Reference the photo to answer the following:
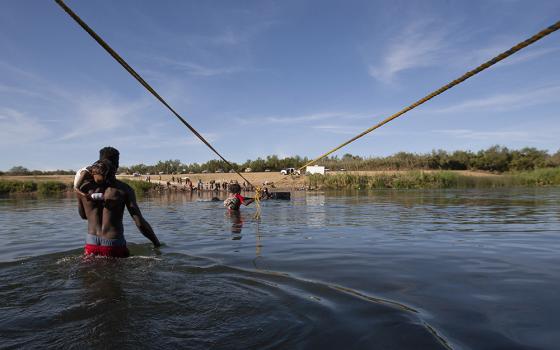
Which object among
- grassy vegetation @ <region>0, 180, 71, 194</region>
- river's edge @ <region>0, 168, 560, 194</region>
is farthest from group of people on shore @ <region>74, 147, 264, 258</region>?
grassy vegetation @ <region>0, 180, 71, 194</region>

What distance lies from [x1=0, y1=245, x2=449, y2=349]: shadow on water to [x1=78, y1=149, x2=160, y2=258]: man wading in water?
21 cm

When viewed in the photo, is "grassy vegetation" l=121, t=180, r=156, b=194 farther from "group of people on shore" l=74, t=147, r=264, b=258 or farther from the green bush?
"group of people on shore" l=74, t=147, r=264, b=258


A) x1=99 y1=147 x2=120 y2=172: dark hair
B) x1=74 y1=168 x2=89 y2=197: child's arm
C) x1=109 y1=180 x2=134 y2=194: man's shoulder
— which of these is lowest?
x1=109 y1=180 x2=134 y2=194: man's shoulder

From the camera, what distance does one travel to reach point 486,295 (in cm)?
514

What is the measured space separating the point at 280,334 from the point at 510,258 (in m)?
5.58

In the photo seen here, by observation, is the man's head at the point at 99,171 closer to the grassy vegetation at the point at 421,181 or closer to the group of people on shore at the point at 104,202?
the group of people on shore at the point at 104,202

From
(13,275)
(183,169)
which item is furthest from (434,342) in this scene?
(183,169)

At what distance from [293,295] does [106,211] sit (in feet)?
10.9

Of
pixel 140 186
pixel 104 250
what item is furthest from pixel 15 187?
pixel 104 250

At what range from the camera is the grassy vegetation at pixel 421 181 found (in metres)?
45.4

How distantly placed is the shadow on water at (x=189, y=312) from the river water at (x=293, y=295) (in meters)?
0.02

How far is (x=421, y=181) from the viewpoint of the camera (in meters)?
46.0

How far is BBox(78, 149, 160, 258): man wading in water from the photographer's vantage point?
6.32 metres

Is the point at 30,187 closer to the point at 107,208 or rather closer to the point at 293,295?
the point at 107,208
